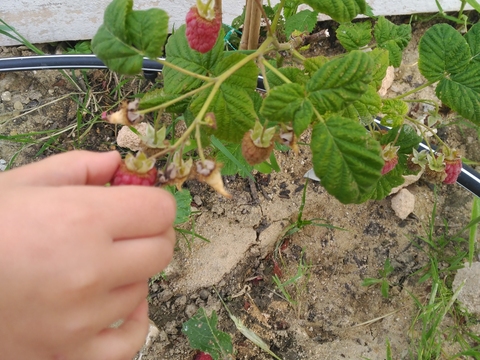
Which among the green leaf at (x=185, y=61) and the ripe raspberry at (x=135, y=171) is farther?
the green leaf at (x=185, y=61)

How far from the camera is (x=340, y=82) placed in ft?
2.32

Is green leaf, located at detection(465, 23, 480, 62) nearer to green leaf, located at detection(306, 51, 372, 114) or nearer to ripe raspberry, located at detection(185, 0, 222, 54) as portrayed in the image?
green leaf, located at detection(306, 51, 372, 114)

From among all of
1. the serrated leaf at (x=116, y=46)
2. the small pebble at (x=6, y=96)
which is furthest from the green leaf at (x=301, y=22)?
the small pebble at (x=6, y=96)

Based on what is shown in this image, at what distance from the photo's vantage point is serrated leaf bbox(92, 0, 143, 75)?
67 cm

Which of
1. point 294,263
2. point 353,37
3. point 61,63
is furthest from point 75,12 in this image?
point 294,263

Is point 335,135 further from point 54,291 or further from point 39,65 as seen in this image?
point 39,65

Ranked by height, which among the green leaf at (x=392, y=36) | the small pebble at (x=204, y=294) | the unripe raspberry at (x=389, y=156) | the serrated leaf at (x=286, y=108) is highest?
the serrated leaf at (x=286, y=108)

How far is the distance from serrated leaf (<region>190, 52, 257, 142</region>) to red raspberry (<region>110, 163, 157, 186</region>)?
0.72 ft

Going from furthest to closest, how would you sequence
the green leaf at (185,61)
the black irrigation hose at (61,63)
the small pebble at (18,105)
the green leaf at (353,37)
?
1. the small pebble at (18,105)
2. the black irrigation hose at (61,63)
3. the green leaf at (353,37)
4. the green leaf at (185,61)

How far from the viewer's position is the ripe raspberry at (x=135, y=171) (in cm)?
61

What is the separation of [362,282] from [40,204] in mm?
1115

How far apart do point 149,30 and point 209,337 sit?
85 cm

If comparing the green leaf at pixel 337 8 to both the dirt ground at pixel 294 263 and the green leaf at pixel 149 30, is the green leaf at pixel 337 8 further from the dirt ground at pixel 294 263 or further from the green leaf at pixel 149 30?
the dirt ground at pixel 294 263

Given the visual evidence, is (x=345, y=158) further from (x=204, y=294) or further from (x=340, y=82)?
(x=204, y=294)
